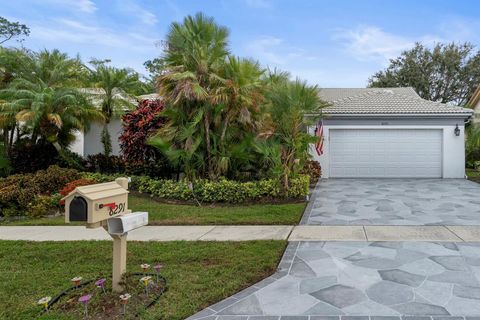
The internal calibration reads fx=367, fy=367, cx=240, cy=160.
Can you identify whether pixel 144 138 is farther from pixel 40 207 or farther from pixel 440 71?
pixel 440 71

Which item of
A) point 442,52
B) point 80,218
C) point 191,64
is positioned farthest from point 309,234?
point 442,52

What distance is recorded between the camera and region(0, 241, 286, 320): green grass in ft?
12.4

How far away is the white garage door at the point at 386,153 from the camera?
15.7m

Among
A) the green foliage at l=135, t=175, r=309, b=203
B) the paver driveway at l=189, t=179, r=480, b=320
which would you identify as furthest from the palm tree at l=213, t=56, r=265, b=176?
the paver driveway at l=189, t=179, r=480, b=320

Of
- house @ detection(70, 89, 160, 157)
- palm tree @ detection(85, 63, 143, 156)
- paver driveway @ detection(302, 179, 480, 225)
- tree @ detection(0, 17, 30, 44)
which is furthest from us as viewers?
tree @ detection(0, 17, 30, 44)

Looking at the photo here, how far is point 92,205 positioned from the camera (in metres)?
3.34

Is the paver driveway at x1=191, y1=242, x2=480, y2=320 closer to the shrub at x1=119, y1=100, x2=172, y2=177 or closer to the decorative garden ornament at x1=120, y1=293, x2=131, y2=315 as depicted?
the decorative garden ornament at x1=120, y1=293, x2=131, y2=315

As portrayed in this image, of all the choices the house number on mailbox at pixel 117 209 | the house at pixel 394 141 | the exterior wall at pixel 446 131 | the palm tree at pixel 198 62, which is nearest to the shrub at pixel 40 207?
the palm tree at pixel 198 62

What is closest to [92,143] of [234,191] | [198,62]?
[198,62]

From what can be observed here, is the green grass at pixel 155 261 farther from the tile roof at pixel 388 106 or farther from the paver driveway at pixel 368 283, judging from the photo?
the tile roof at pixel 388 106

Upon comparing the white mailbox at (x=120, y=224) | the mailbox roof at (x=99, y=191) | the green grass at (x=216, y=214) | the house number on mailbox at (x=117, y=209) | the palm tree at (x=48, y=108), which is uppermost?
the palm tree at (x=48, y=108)

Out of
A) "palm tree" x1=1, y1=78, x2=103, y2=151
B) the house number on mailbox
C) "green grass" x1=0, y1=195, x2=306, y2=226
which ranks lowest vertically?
"green grass" x1=0, y1=195, x2=306, y2=226

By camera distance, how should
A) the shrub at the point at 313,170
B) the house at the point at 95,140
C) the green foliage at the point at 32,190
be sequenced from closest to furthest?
1. the green foliage at the point at 32,190
2. the shrub at the point at 313,170
3. the house at the point at 95,140

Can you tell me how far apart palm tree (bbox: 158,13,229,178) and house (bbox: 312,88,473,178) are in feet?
21.8
